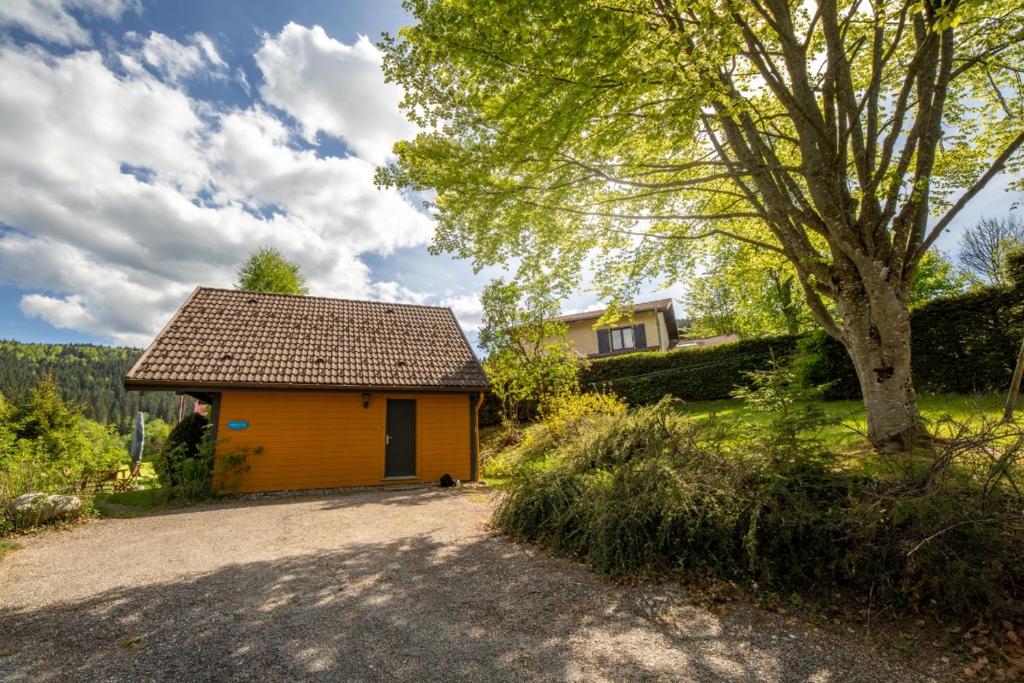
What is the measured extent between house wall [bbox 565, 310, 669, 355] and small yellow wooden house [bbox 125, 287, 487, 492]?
14.4 metres

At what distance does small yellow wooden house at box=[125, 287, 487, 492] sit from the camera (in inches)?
418

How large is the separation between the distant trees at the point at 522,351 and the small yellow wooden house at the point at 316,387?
12.4 ft

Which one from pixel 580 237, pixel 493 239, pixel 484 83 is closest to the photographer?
pixel 484 83

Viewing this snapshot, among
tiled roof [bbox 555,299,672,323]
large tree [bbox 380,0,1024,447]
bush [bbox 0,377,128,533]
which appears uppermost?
tiled roof [bbox 555,299,672,323]

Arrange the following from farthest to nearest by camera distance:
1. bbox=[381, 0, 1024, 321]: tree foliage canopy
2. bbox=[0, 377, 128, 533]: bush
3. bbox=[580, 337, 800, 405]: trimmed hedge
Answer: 1. bbox=[580, 337, 800, 405]: trimmed hedge
2. bbox=[0, 377, 128, 533]: bush
3. bbox=[381, 0, 1024, 321]: tree foliage canopy

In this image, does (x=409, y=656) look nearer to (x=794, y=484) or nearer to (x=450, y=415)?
(x=794, y=484)

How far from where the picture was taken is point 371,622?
3.69 metres

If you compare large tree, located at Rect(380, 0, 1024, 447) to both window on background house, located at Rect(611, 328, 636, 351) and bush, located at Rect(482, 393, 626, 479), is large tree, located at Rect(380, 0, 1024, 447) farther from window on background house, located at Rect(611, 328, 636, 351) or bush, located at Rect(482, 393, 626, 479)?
window on background house, located at Rect(611, 328, 636, 351)

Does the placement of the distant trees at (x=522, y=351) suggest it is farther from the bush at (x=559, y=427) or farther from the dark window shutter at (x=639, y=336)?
the dark window shutter at (x=639, y=336)

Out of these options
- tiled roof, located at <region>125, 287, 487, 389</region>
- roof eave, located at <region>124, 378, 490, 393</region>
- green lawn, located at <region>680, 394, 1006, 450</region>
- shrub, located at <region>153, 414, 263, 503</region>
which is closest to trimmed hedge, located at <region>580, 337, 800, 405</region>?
green lawn, located at <region>680, 394, 1006, 450</region>

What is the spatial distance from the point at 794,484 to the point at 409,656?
3.79 metres

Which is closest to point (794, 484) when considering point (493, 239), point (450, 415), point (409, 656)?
point (409, 656)

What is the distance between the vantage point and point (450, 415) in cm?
1272

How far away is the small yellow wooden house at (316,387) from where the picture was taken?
34.9 ft
